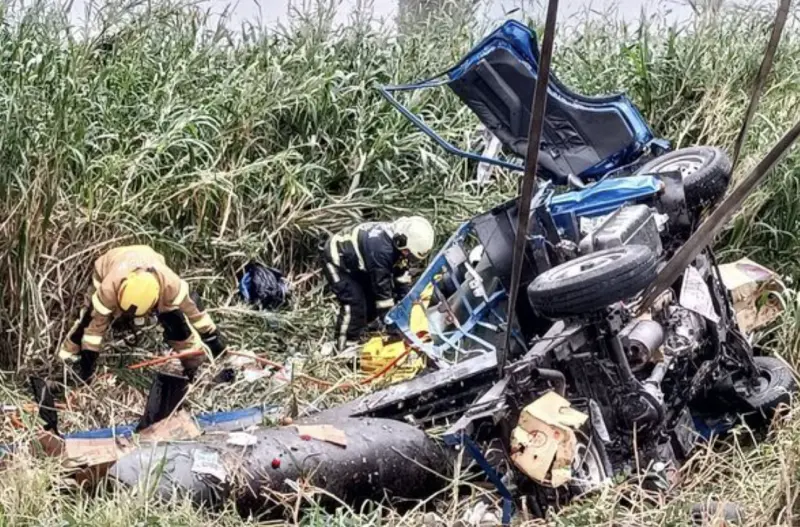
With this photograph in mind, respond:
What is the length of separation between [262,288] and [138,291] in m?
1.64

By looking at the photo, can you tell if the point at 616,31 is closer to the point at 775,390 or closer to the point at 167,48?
the point at 167,48

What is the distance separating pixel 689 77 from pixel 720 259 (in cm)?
181

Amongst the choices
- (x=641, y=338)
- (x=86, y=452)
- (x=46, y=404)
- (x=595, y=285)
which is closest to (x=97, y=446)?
(x=86, y=452)

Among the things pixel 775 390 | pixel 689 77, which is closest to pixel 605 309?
pixel 775 390

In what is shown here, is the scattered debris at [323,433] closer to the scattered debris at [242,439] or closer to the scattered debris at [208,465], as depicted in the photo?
the scattered debris at [242,439]

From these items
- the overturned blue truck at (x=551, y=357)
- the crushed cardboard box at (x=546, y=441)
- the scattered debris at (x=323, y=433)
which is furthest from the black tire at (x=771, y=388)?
the scattered debris at (x=323, y=433)

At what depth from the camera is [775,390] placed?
623cm

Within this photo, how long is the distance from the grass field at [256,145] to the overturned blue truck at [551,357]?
521 mm

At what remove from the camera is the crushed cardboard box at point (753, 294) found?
697 cm

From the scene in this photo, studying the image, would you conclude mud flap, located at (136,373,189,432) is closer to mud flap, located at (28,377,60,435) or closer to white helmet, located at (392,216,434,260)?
mud flap, located at (28,377,60,435)

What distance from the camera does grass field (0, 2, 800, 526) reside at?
7.25 m

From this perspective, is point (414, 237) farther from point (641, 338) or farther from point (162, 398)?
point (641, 338)

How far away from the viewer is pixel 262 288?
8.14m

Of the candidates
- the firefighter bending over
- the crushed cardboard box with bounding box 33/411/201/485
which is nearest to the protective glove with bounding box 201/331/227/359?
the crushed cardboard box with bounding box 33/411/201/485
